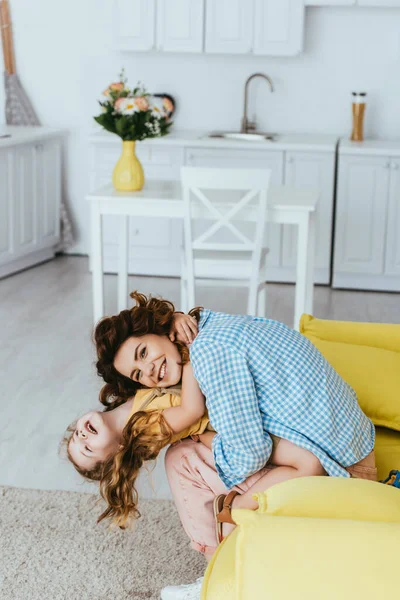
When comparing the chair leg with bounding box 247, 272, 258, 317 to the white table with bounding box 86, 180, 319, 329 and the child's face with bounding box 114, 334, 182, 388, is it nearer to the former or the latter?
the white table with bounding box 86, 180, 319, 329

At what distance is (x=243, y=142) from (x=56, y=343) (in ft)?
6.01

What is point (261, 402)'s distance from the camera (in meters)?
1.83

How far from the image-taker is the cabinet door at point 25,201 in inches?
211

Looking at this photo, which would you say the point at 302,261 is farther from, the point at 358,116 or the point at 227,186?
the point at 358,116

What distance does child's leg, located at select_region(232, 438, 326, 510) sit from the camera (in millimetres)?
1802

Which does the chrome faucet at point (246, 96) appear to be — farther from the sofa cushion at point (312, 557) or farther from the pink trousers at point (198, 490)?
the sofa cushion at point (312, 557)

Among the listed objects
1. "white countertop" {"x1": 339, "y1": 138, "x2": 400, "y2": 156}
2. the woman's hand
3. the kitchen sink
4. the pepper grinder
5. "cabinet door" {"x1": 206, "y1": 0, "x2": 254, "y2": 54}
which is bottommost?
the woman's hand

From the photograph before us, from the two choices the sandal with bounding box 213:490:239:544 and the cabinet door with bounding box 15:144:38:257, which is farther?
the cabinet door with bounding box 15:144:38:257

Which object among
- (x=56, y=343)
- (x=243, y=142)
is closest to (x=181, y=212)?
(x=56, y=343)

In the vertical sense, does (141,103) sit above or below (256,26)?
below

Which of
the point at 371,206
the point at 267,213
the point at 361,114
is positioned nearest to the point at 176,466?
the point at 267,213

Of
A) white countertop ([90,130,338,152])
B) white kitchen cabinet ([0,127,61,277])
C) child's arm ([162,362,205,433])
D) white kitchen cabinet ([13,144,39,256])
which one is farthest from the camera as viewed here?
white kitchen cabinet ([13,144,39,256])

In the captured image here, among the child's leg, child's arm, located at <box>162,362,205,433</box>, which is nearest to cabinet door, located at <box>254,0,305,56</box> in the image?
child's arm, located at <box>162,362,205,433</box>

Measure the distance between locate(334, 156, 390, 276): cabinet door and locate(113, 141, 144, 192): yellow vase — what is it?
164cm
